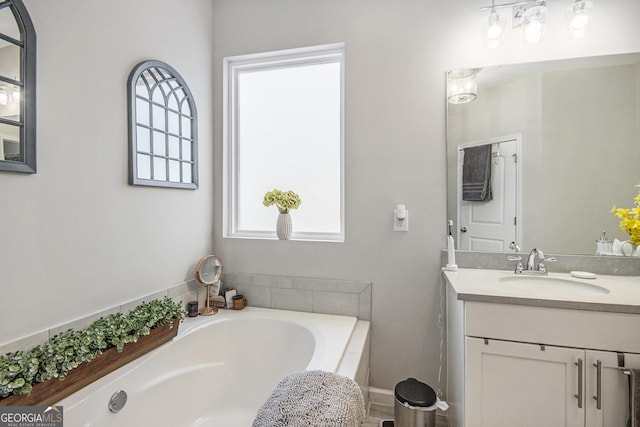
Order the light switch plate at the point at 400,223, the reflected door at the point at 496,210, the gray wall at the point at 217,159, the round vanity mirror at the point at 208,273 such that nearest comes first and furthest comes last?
the gray wall at the point at 217,159 → the reflected door at the point at 496,210 → the light switch plate at the point at 400,223 → the round vanity mirror at the point at 208,273

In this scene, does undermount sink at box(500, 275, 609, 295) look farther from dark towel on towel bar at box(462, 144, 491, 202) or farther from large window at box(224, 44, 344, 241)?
large window at box(224, 44, 344, 241)

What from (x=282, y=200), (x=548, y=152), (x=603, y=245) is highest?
(x=548, y=152)

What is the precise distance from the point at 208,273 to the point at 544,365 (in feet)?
6.02

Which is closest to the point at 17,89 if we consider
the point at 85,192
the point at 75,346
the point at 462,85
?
the point at 85,192

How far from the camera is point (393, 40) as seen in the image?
1.86 meters

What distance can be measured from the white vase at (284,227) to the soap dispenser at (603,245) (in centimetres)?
173

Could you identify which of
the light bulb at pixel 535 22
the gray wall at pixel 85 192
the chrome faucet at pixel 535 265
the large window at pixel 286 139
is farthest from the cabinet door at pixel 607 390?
the gray wall at pixel 85 192

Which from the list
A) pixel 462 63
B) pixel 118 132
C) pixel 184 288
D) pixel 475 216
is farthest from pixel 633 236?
pixel 118 132

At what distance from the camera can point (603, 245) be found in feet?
5.25

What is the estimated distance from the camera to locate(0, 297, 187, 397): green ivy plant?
967mm

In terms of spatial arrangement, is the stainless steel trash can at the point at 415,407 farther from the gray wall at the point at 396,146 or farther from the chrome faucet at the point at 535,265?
the chrome faucet at the point at 535,265

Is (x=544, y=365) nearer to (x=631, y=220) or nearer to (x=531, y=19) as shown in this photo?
(x=631, y=220)

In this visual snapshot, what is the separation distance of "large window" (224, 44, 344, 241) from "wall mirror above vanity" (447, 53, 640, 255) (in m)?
0.76

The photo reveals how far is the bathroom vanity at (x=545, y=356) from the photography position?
1.13 meters
